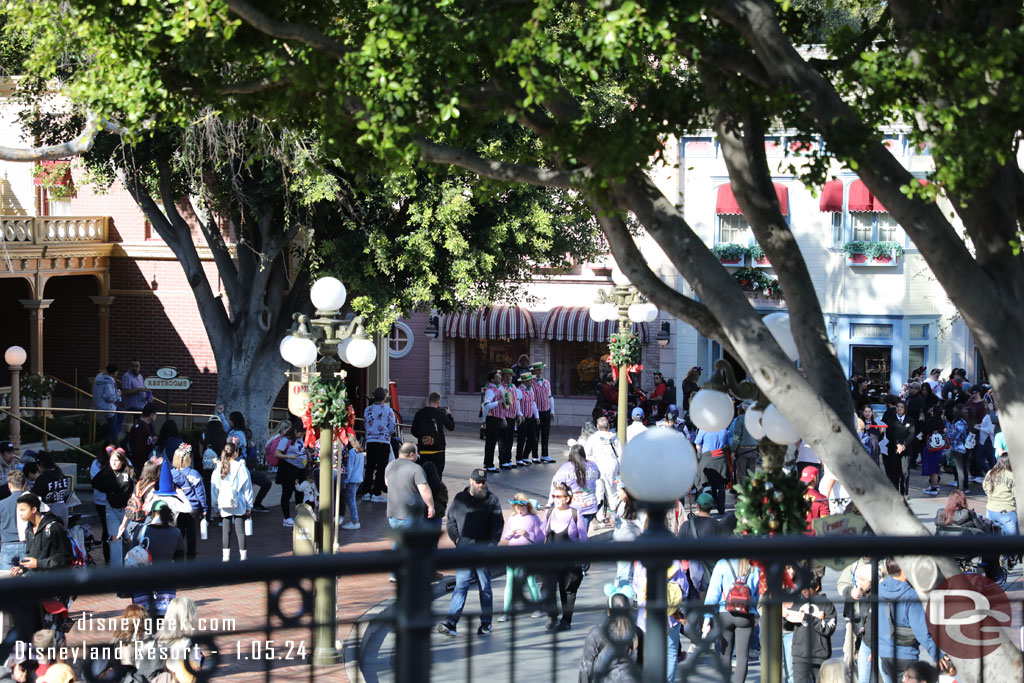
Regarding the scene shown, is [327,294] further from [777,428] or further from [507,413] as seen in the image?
[507,413]

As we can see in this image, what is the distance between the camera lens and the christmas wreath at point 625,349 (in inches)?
763

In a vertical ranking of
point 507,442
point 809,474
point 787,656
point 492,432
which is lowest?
point 787,656

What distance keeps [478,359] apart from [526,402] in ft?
36.6

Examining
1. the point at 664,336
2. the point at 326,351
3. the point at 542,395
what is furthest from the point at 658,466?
the point at 664,336

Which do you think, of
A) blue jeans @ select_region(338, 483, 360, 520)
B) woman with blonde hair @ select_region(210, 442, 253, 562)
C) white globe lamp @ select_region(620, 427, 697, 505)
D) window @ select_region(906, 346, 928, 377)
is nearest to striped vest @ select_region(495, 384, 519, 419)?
blue jeans @ select_region(338, 483, 360, 520)

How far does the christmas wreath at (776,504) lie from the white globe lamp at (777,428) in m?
0.24

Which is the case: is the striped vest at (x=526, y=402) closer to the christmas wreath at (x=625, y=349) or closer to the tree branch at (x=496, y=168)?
the christmas wreath at (x=625, y=349)

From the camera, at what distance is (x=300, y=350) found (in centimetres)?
1237

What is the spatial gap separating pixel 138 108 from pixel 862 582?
619 cm

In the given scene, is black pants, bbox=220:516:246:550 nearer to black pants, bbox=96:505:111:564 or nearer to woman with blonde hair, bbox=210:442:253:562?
woman with blonde hair, bbox=210:442:253:562

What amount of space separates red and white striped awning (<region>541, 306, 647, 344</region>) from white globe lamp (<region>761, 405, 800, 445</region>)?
75.1 feet

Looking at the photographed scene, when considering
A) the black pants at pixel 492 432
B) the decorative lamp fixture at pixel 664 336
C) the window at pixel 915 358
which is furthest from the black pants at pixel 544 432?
the window at pixel 915 358

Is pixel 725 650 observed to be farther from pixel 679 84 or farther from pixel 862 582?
pixel 679 84

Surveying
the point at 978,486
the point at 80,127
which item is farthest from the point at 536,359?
the point at 80,127
